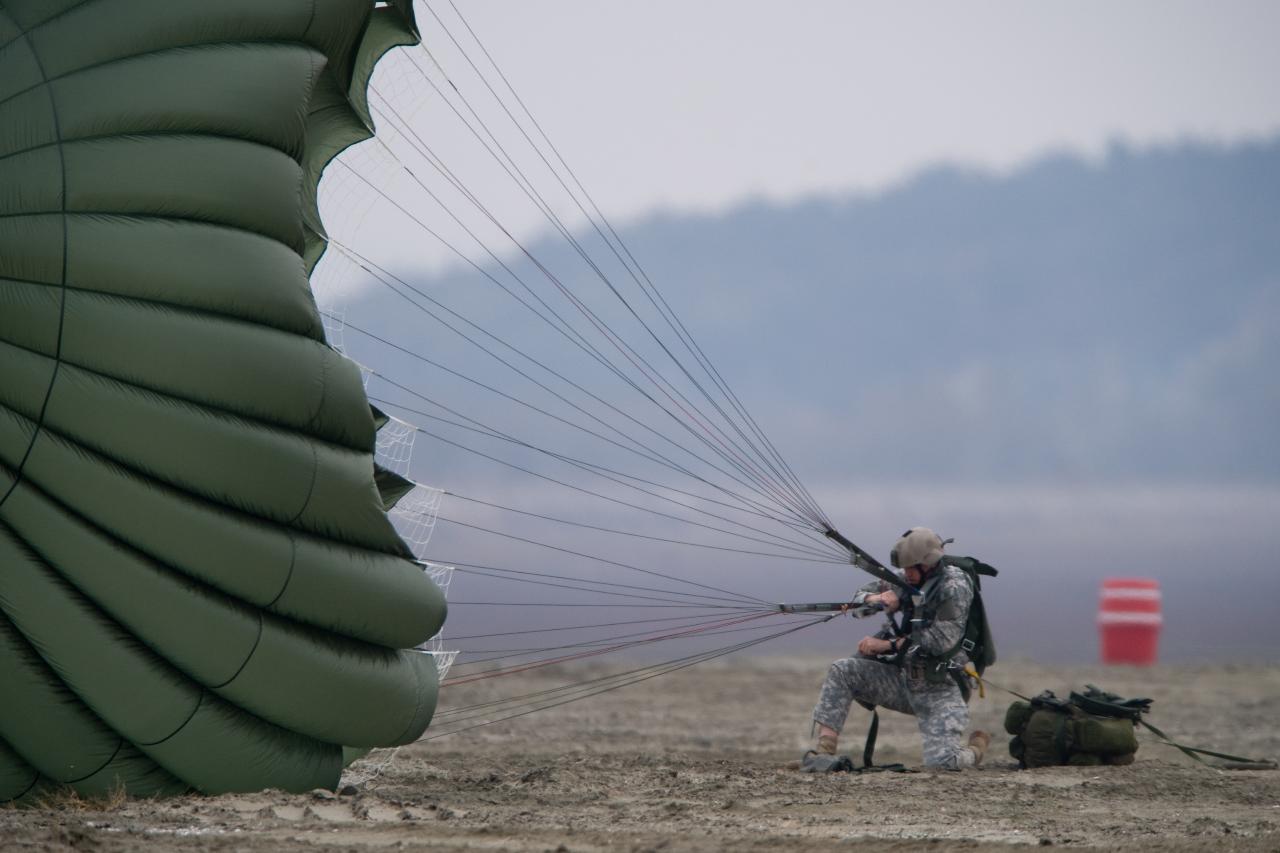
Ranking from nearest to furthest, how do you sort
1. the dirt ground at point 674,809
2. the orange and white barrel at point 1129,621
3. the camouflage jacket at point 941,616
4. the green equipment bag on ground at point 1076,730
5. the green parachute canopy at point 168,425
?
1. the dirt ground at point 674,809
2. the green parachute canopy at point 168,425
3. the camouflage jacket at point 941,616
4. the green equipment bag on ground at point 1076,730
5. the orange and white barrel at point 1129,621

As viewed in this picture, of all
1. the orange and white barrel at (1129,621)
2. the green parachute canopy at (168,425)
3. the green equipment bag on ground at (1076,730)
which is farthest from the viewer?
the orange and white barrel at (1129,621)

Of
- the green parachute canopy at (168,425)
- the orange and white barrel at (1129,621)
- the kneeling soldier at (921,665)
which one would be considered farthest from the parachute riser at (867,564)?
the orange and white barrel at (1129,621)

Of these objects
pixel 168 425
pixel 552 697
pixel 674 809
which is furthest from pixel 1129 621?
pixel 168 425

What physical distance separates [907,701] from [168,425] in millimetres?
4390

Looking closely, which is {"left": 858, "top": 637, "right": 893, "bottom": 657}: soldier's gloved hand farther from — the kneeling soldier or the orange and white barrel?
the orange and white barrel

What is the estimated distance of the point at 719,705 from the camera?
14.2 m

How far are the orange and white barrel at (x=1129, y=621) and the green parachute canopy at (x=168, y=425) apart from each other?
12.4 meters

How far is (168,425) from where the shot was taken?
5.91 meters

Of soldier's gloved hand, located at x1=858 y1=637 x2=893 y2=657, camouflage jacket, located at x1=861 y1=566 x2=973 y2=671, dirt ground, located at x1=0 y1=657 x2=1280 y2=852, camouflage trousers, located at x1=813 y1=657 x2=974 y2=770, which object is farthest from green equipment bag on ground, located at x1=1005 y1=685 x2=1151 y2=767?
soldier's gloved hand, located at x1=858 y1=637 x2=893 y2=657

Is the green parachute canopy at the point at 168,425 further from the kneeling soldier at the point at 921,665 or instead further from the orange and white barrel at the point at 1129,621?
the orange and white barrel at the point at 1129,621

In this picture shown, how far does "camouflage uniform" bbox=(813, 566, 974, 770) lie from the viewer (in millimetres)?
7719

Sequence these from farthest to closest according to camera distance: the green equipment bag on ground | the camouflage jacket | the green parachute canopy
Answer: the green equipment bag on ground, the camouflage jacket, the green parachute canopy

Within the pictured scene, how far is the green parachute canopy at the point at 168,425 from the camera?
19.4 feet

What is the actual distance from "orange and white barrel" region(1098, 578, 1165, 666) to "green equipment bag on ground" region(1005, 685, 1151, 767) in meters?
8.89
